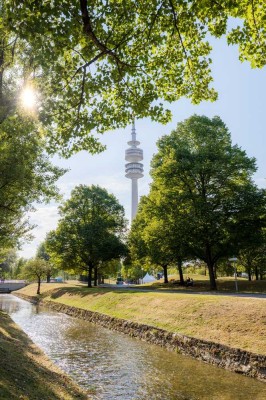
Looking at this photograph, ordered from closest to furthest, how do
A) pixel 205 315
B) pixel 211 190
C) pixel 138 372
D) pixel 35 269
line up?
pixel 138 372
pixel 205 315
pixel 211 190
pixel 35 269

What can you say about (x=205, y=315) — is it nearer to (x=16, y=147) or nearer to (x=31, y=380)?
(x=31, y=380)

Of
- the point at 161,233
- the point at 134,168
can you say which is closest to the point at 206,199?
the point at 161,233

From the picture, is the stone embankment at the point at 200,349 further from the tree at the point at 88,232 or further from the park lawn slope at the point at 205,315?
the tree at the point at 88,232

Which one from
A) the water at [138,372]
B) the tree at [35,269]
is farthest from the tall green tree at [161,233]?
the tree at [35,269]

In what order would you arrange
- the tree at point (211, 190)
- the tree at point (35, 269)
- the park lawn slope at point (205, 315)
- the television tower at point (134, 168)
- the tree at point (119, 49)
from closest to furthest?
the tree at point (119, 49) → the park lawn slope at point (205, 315) → the tree at point (211, 190) → the tree at point (35, 269) → the television tower at point (134, 168)

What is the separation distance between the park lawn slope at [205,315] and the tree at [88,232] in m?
20.1

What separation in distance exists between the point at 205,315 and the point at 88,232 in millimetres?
32727

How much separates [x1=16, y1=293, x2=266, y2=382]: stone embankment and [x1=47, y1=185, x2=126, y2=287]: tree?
2395 cm

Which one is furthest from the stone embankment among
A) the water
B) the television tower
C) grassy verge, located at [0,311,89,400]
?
the television tower

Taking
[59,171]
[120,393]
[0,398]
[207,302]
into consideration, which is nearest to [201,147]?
[59,171]

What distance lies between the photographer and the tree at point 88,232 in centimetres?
5031

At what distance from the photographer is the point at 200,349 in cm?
1609

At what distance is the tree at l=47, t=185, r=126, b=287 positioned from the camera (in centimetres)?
5031

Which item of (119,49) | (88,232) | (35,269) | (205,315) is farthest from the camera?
(35,269)
